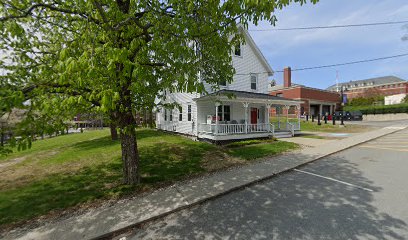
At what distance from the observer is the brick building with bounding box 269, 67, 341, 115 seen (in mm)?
40219

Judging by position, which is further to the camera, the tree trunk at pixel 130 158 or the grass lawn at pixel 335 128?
the grass lawn at pixel 335 128

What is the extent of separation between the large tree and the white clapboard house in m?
8.41

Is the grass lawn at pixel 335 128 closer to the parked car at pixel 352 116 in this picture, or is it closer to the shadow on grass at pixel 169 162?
the parked car at pixel 352 116

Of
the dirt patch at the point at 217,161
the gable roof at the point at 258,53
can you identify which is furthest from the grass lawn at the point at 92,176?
the gable roof at the point at 258,53

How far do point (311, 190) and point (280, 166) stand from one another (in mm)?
2511

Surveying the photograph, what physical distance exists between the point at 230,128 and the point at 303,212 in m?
10.2

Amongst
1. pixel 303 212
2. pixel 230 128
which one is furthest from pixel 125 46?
pixel 230 128

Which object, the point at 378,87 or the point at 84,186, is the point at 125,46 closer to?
the point at 84,186

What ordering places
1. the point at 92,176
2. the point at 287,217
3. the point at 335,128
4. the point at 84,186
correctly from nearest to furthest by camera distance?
the point at 287,217 < the point at 84,186 < the point at 92,176 < the point at 335,128

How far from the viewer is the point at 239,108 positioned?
1770cm

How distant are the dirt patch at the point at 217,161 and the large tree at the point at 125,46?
3.50 m

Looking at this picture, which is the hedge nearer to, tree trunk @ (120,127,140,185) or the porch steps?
the porch steps

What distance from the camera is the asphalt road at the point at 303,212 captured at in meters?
3.90

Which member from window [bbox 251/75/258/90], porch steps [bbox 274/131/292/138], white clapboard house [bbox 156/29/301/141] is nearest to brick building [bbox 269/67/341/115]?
white clapboard house [bbox 156/29/301/141]
